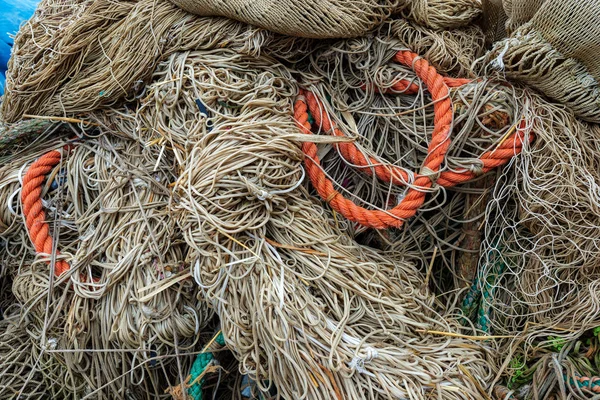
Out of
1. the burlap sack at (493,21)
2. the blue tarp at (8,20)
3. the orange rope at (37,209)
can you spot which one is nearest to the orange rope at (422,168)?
the burlap sack at (493,21)

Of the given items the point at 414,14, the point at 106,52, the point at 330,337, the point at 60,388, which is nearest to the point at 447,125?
the point at 414,14

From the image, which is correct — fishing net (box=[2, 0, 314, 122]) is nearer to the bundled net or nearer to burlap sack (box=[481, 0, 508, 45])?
the bundled net

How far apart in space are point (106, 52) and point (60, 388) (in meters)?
1.18

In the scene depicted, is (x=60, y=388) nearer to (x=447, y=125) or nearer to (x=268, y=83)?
(x=268, y=83)

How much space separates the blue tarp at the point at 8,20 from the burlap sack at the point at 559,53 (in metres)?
2.28

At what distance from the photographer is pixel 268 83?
1.86 m

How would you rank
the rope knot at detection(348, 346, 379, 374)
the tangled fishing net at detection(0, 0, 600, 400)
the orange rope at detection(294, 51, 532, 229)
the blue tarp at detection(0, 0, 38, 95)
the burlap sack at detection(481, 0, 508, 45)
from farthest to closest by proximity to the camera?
the blue tarp at detection(0, 0, 38, 95), the burlap sack at detection(481, 0, 508, 45), the orange rope at detection(294, 51, 532, 229), the tangled fishing net at detection(0, 0, 600, 400), the rope knot at detection(348, 346, 379, 374)

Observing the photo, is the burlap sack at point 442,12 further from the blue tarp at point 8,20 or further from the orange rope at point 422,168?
the blue tarp at point 8,20

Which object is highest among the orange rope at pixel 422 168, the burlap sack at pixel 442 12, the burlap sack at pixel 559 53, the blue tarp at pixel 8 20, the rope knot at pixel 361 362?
the burlap sack at pixel 559 53

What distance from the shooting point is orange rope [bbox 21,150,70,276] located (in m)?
1.83

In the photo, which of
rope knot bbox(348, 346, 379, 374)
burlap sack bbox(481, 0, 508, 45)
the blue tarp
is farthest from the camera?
the blue tarp

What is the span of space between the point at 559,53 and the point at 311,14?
2.53 ft

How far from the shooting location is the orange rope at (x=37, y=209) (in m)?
1.83

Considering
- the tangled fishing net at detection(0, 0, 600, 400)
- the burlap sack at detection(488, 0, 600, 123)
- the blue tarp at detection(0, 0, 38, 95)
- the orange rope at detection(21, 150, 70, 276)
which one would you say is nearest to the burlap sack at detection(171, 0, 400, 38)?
the tangled fishing net at detection(0, 0, 600, 400)
